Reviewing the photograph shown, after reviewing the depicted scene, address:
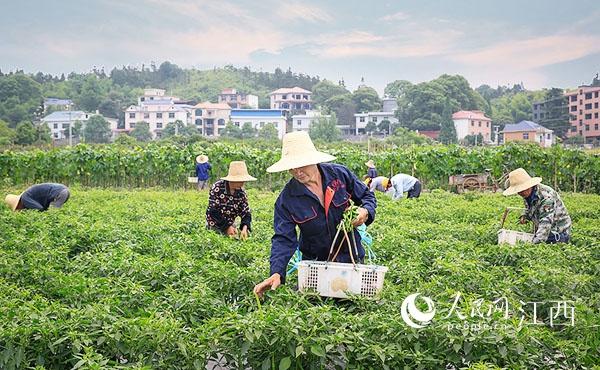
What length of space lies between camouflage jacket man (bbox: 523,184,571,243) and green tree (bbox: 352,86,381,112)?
89.5 m

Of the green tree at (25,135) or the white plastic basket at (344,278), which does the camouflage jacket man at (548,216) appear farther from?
the green tree at (25,135)

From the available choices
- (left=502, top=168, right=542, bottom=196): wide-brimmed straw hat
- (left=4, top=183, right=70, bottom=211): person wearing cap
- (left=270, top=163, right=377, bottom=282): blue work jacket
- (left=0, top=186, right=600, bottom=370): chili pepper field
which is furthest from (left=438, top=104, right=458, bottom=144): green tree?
(left=270, top=163, right=377, bottom=282): blue work jacket

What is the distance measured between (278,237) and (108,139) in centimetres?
7078

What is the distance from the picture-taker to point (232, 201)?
7.94m

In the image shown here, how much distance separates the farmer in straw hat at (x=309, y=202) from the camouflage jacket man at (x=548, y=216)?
3.37m

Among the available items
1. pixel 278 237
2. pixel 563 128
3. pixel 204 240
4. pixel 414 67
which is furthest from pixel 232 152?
pixel 414 67

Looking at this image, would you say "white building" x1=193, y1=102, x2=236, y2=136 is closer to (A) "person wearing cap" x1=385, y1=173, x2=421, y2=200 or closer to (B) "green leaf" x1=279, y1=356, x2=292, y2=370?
(A) "person wearing cap" x1=385, y1=173, x2=421, y2=200

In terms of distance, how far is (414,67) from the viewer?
13050 cm

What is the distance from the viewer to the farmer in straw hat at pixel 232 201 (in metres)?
7.91

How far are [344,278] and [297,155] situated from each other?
3.12ft

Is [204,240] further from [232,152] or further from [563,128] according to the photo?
[563,128]

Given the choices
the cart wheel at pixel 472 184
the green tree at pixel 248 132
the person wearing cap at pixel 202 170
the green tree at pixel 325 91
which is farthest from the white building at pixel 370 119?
the person wearing cap at pixel 202 170

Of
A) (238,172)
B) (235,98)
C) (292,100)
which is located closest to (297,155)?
(238,172)

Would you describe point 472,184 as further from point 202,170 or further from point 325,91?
point 325,91
